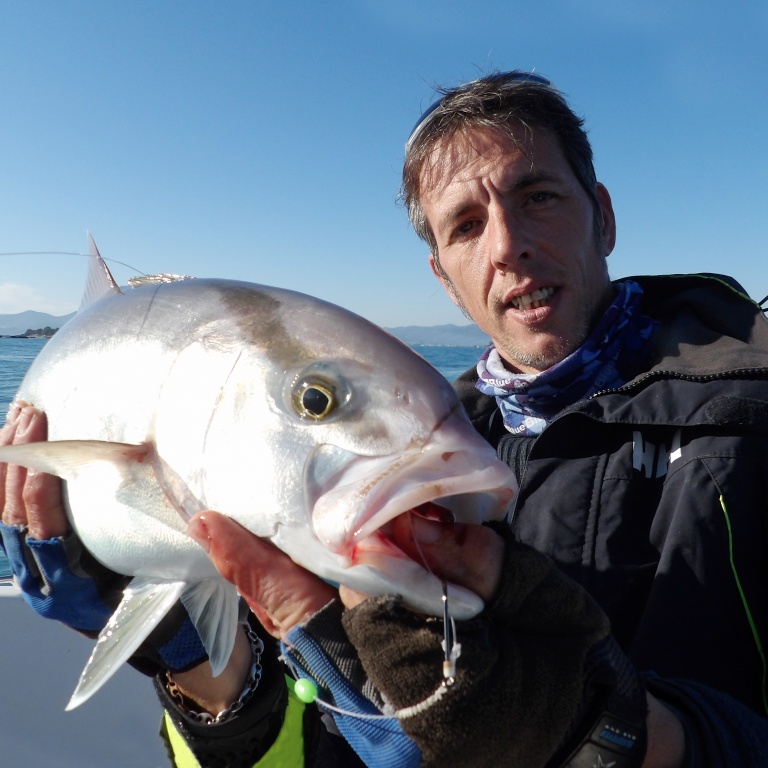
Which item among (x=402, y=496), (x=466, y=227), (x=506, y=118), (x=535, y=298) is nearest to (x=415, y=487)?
(x=402, y=496)

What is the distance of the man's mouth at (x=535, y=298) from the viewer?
285cm

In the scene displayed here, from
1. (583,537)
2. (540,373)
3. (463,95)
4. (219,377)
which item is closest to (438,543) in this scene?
(219,377)

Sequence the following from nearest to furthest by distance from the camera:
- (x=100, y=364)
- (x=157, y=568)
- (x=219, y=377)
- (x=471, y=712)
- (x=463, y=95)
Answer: (x=471, y=712)
(x=219, y=377)
(x=157, y=568)
(x=100, y=364)
(x=463, y=95)

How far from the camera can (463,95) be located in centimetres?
311

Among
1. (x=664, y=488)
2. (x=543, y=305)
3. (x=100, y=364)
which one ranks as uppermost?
(x=543, y=305)

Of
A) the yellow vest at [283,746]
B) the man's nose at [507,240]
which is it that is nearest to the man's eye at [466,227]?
the man's nose at [507,240]

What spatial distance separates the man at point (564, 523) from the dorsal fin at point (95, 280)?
2.51 ft

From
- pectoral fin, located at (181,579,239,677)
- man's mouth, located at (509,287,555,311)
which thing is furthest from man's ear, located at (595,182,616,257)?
pectoral fin, located at (181,579,239,677)

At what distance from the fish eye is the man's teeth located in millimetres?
1754

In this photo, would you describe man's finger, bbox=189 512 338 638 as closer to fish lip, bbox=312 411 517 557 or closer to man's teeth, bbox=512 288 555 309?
fish lip, bbox=312 411 517 557

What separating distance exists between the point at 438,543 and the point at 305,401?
0.42 meters

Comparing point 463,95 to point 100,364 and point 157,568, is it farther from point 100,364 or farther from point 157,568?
point 157,568

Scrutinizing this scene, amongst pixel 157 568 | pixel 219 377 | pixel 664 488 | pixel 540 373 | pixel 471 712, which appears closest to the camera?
pixel 471 712

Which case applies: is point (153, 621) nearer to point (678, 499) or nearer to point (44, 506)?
point (44, 506)
